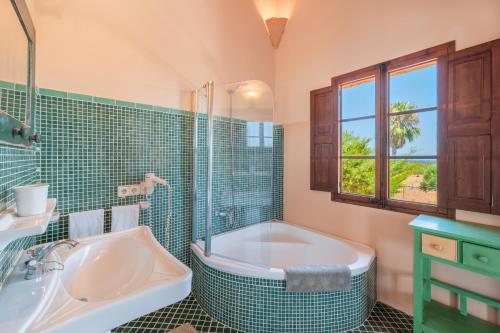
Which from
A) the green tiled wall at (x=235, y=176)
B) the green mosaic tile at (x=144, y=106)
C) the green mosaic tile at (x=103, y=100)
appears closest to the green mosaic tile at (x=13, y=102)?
the green mosaic tile at (x=103, y=100)

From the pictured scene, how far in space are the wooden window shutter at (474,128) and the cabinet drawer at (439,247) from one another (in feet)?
1.32

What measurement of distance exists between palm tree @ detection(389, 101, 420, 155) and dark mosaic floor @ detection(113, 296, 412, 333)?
1.39 metres

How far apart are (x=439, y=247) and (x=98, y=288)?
2.04 meters

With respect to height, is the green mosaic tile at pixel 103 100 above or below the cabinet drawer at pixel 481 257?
above

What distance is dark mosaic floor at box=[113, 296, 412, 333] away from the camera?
179 centimetres

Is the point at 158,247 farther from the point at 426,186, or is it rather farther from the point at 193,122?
the point at 426,186

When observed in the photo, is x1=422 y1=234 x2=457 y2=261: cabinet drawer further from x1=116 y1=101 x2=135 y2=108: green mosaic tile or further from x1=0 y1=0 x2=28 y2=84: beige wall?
x1=116 y1=101 x2=135 y2=108: green mosaic tile

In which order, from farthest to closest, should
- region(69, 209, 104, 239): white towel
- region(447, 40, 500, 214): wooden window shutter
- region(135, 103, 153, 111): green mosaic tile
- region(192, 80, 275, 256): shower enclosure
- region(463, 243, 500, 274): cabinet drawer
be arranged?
region(192, 80, 275, 256): shower enclosure
region(135, 103, 153, 111): green mosaic tile
region(69, 209, 104, 239): white towel
region(447, 40, 500, 214): wooden window shutter
region(463, 243, 500, 274): cabinet drawer

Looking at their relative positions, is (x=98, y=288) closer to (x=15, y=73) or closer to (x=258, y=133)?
(x=15, y=73)

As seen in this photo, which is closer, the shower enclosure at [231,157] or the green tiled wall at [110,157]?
the green tiled wall at [110,157]

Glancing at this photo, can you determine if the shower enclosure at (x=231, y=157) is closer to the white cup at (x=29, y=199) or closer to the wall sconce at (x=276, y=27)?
the wall sconce at (x=276, y=27)

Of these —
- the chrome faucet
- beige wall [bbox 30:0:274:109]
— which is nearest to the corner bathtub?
the chrome faucet

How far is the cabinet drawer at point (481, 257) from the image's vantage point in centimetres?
131

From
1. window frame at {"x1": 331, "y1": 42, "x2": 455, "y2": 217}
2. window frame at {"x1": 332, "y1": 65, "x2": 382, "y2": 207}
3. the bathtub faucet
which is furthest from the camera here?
the bathtub faucet
